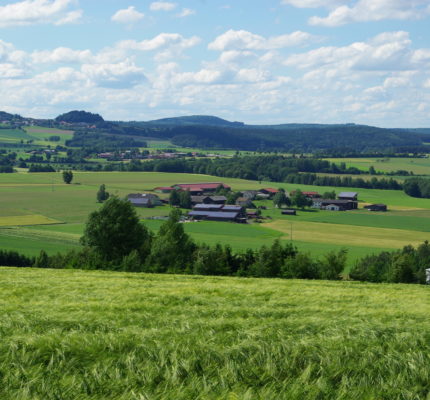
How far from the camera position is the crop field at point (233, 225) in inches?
3187

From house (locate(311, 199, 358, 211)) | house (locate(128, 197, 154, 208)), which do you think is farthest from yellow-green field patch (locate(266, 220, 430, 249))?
house (locate(128, 197, 154, 208))

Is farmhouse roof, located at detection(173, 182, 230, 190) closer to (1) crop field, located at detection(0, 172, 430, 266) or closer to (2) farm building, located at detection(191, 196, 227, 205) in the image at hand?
(1) crop field, located at detection(0, 172, 430, 266)

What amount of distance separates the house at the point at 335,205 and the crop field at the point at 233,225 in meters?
6.66

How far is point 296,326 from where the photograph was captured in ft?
40.2

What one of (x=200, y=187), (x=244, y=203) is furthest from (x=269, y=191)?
(x=244, y=203)

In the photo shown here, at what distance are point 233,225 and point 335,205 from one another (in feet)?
136

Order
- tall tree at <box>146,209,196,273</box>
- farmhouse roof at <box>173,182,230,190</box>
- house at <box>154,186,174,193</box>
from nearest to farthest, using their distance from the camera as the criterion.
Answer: tall tree at <box>146,209,196,273</box>
house at <box>154,186,174,193</box>
farmhouse roof at <box>173,182,230,190</box>

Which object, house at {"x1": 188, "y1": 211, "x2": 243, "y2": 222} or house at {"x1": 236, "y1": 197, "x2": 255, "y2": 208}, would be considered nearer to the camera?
house at {"x1": 188, "y1": 211, "x2": 243, "y2": 222}

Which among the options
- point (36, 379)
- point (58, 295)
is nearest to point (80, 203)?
point (58, 295)

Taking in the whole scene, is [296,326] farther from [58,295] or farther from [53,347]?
[58,295]

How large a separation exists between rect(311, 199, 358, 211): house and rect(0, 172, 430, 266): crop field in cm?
666

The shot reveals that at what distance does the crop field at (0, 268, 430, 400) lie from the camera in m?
8.66

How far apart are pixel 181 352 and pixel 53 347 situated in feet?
7.70

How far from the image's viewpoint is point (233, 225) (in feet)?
351
